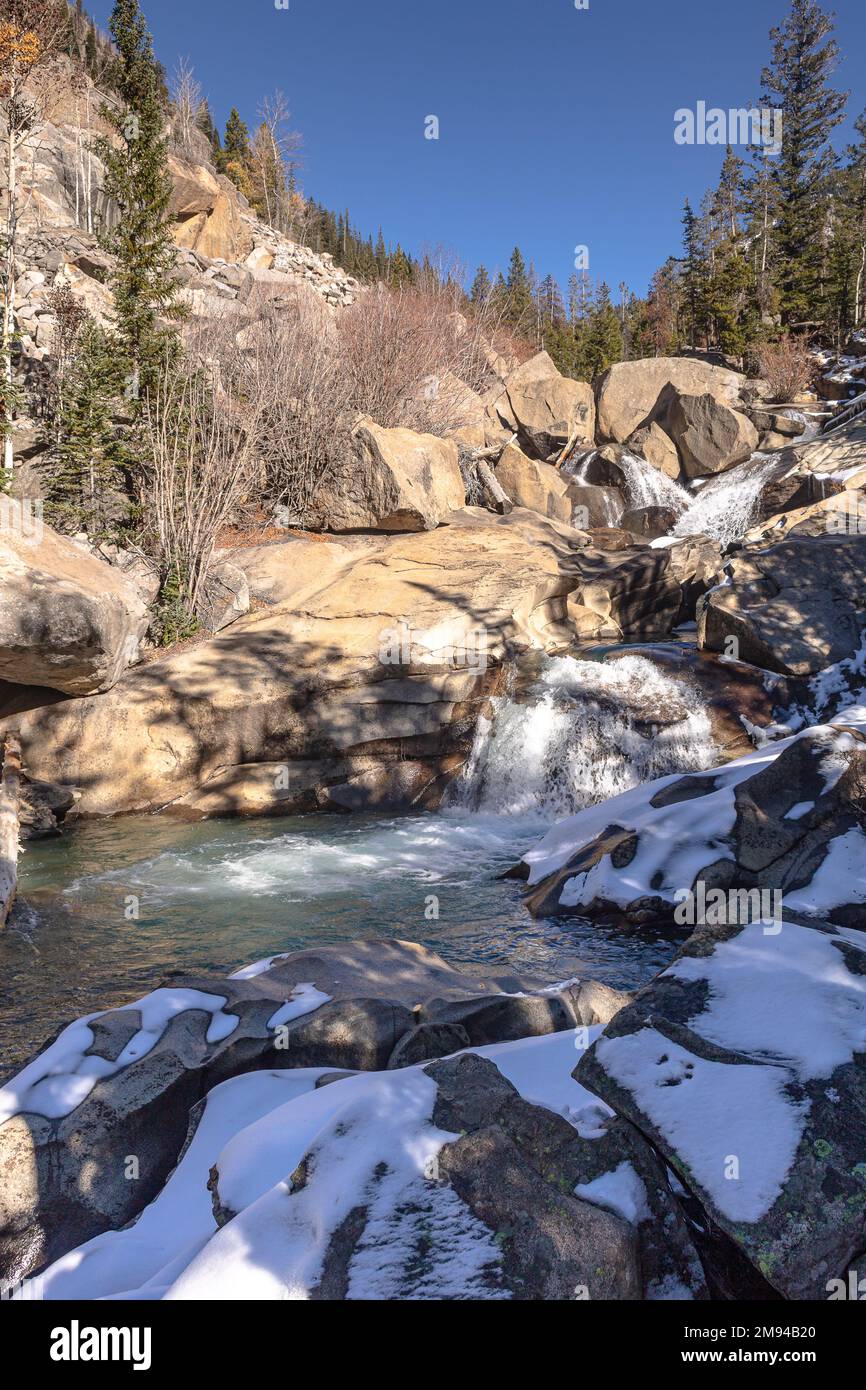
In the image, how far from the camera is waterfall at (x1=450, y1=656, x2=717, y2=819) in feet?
30.4

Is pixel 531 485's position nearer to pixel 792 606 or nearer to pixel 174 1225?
pixel 792 606

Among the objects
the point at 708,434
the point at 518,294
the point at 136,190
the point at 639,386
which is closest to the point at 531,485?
the point at 708,434

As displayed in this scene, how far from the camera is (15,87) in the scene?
40.4 ft

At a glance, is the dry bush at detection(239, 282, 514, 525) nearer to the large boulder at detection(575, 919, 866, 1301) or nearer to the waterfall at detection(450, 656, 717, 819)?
the waterfall at detection(450, 656, 717, 819)

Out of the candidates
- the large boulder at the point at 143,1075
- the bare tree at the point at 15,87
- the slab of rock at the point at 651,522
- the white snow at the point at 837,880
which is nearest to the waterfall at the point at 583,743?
the white snow at the point at 837,880

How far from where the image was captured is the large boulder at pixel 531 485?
19.9 metres

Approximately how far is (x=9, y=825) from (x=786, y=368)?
1088 inches

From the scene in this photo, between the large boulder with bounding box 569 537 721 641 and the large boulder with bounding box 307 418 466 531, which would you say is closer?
the large boulder with bounding box 569 537 721 641

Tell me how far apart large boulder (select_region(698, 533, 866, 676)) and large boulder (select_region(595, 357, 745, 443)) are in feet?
53.9

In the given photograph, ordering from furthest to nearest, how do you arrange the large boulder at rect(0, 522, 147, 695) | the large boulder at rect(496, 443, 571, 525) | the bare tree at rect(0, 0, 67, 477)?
the large boulder at rect(496, 443, 571, 525), the bare tree at rect(0, 0, 67, 477), the large boulder at rect(0, 522, 147, 695)

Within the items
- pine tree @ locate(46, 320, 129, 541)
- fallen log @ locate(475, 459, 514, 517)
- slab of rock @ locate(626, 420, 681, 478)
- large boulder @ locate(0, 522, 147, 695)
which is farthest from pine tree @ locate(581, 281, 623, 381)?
large boulder @ locate(0, 522, 147, 695)
